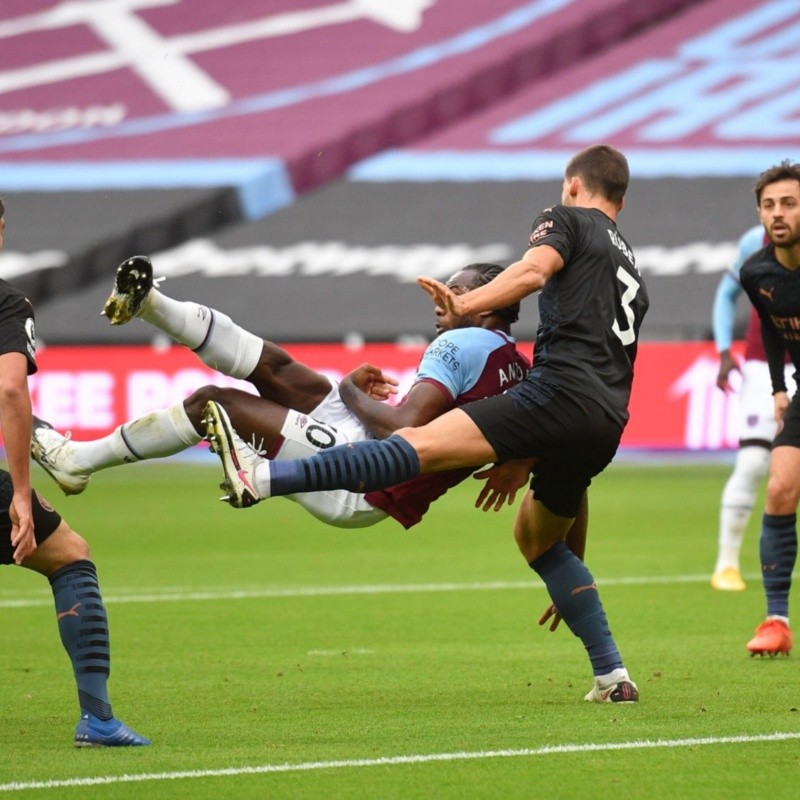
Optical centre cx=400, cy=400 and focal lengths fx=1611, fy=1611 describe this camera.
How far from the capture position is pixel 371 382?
682 cm

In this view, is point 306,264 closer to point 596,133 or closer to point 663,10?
point 596,133

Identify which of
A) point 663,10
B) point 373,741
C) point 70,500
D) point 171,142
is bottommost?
point 70,500

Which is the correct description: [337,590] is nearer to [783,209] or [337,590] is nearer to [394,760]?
[783,209]

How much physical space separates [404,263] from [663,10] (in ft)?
28.2

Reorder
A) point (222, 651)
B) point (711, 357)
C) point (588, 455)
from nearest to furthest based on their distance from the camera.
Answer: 1. point (588, 455)
2. point (222, 651)
3. point (711, 357)

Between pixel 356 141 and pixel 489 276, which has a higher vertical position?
pixel 356 141

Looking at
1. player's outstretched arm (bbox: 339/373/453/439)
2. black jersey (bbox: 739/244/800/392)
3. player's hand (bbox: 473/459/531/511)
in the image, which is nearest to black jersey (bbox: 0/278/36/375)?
player's outstretched arm (bbox: 339/373/453/439)

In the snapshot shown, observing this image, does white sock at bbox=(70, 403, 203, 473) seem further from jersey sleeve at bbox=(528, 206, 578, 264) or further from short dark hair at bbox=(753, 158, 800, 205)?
short dark hair at bbox=(753, 158, 800, 205)

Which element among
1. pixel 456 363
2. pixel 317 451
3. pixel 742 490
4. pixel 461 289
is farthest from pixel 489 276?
pixel 742 490

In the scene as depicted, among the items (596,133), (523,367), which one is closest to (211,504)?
(523,367)

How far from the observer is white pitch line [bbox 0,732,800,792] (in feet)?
15.8

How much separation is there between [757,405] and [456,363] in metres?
4.06

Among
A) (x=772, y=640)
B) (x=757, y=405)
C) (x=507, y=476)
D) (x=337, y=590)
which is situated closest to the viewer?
(x=507, y=476)

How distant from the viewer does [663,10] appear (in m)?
30.8
